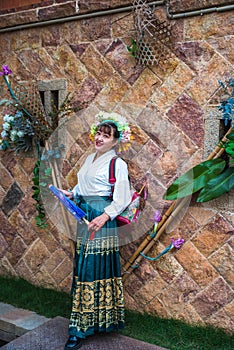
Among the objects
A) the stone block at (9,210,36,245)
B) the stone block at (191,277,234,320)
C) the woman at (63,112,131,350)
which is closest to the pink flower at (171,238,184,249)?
the stone block at (191,277,234,320)

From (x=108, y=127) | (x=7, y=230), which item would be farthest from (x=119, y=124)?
(x=7, y=230)

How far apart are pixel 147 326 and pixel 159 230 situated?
671mm

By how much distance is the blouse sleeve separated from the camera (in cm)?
255

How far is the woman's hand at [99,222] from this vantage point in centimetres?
253

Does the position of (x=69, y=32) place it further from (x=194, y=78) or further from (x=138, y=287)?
(x=138, y=287)

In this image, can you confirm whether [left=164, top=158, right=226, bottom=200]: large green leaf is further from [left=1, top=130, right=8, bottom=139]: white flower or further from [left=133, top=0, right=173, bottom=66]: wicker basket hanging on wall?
[left=1, top=130, right=8, bottom=139]: white flower

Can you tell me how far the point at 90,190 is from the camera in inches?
104

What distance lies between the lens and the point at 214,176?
102 inches

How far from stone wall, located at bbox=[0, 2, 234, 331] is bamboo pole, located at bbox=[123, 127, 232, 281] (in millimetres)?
54

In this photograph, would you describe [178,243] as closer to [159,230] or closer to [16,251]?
[159,230]

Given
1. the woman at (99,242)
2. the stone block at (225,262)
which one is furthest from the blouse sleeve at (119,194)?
the stone block at (225,262)

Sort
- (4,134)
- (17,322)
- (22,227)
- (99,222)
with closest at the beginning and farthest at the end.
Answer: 1. (99,222)
2. (17,322)
3. (4,134)
4. (22,227)

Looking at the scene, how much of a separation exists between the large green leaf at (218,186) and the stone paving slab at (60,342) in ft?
3.27

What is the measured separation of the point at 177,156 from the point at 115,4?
1.19m
